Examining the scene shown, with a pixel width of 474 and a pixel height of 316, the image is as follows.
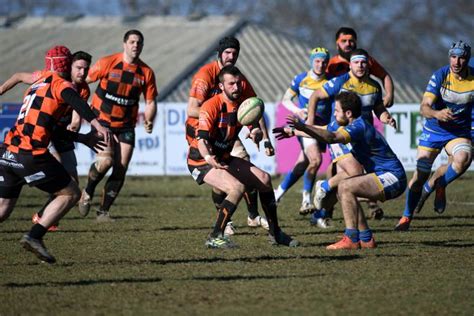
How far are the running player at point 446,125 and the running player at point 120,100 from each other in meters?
3.24

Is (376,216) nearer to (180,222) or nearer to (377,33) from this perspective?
(180,222)

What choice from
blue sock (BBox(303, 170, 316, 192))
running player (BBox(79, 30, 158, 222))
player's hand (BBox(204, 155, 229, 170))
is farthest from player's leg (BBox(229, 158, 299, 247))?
blue sock (BBox(303, 170, 316, 192))

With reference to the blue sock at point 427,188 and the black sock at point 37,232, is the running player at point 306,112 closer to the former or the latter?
the blue sock at point 427,188

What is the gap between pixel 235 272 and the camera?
8.51 metres

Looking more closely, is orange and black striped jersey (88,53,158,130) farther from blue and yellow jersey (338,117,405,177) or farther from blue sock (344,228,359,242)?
blue sock (344,228,359,242)

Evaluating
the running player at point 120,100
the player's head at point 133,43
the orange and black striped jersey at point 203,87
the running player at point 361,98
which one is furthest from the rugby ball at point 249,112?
the player's head at point 133,43

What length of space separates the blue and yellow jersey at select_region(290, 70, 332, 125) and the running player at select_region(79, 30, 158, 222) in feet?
6.40

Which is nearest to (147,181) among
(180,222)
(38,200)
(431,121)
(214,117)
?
(38,200)

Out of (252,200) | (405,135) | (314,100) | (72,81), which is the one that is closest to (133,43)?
(72,81)

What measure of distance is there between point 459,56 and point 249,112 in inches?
114

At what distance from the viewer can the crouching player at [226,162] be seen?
9.74 meters

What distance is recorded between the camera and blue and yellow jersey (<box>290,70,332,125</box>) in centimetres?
1284

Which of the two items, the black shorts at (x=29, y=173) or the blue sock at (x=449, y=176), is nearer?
the black shorts at (x=29, y=173)

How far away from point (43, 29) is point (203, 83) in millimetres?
30296
